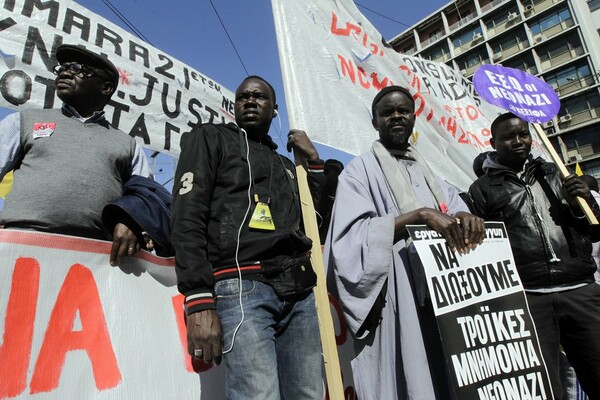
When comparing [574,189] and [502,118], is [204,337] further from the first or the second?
[502,118]

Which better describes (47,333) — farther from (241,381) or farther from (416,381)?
(416,381)

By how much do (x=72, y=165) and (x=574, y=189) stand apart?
282 centimetres

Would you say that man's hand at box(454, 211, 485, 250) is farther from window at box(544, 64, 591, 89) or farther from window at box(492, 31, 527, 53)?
window at box(492, 31, 527, 53)

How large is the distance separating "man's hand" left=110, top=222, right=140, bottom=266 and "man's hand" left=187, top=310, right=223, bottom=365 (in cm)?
44

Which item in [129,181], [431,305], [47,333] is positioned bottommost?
[431,305]

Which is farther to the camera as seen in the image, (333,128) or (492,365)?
(333,128)

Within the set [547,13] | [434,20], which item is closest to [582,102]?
[547,13]

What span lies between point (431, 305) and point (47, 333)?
1480mm

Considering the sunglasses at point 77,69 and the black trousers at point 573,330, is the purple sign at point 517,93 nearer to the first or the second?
the black trousers at point 573,330

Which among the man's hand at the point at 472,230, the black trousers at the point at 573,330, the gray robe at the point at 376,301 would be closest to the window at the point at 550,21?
the black trousers at the point at 573,330

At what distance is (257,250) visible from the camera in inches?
57.6

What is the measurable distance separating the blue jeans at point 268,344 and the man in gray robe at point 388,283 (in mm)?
198

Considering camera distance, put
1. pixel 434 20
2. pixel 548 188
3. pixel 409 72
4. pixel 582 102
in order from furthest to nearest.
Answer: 1. pixel 434 20
2. pixel 582 102
3. pixel 409 72
4. pixel 548 188

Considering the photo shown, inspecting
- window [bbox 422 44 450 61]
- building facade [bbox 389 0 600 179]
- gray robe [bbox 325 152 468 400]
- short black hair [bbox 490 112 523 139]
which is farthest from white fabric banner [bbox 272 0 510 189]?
window [bbox 422 44 450 61]
